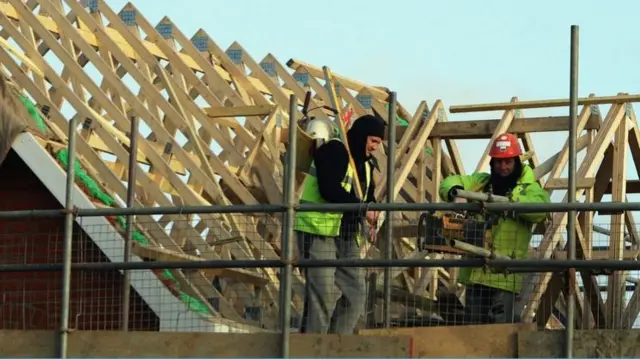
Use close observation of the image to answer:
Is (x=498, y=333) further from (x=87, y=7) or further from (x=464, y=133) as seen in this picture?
(x=87, y=7)

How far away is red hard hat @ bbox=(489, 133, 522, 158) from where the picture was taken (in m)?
14.1

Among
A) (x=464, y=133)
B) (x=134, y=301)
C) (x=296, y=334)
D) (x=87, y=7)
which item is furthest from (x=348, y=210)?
(x=87, y=7)

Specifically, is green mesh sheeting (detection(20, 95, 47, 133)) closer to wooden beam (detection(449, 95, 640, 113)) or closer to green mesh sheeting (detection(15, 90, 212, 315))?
green mesh sheeting (detection(15, 90, 212, 315))

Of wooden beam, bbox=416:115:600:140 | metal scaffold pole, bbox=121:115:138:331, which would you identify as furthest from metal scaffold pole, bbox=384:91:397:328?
wooden beam, bbox=416:115:600:140

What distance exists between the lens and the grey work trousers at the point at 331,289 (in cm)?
1383

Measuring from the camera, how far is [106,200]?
1722 centimetres

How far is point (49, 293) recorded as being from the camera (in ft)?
55.4

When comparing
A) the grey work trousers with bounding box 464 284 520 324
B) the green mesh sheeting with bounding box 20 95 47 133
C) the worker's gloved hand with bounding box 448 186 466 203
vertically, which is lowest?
the grey work trousers with bounding box 464 284 520 324

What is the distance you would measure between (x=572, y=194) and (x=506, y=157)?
1.04 meters

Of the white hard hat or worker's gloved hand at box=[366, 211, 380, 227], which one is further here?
the white hard hat

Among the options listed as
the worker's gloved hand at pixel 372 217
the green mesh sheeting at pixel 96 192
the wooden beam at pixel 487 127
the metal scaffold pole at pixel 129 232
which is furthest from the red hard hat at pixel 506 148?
the wooden beam at pixel 487 127

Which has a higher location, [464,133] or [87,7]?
[87,7]

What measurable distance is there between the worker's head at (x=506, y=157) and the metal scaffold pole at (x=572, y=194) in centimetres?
85

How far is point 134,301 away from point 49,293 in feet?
2.89
